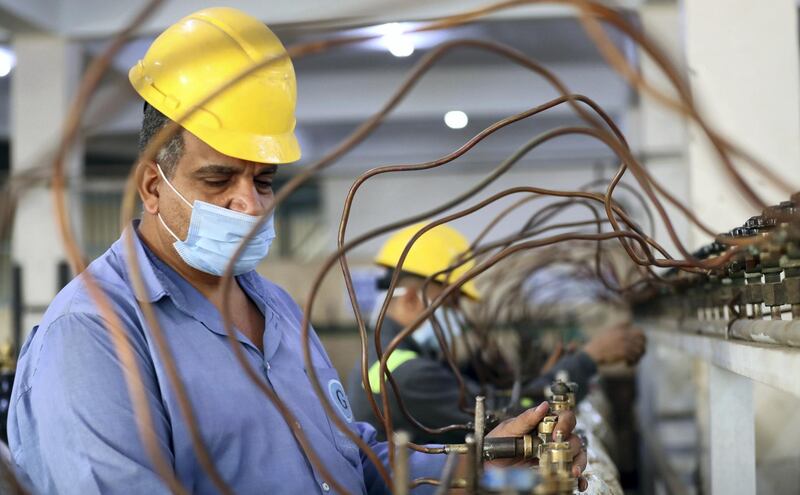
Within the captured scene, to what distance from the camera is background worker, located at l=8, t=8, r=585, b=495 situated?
3.82 feet

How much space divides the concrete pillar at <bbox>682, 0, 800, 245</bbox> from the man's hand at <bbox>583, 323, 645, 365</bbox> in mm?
594

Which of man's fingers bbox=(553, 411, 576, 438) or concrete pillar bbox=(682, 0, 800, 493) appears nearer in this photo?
man's fingers bbox=(553, 411, 576, 438)

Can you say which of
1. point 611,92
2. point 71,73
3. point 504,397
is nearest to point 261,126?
point 504,397

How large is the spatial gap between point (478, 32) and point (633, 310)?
10.4ft

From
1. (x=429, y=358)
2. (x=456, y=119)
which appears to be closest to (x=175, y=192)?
(x=429, y=358)

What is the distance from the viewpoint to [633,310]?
3.90 meters

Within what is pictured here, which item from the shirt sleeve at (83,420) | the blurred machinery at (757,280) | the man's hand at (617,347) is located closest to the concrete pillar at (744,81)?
the man's hand at (617,347)

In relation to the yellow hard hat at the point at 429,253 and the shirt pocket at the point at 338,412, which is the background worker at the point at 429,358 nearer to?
the yellow hard hat at the point at 429,253

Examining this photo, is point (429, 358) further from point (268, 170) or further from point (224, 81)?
point (224, 81)

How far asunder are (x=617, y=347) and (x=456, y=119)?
5481 millimetres

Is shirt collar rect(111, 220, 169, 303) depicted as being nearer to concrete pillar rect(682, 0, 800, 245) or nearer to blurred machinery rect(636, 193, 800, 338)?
blurred machinery rect(636, 193, 800, 338)

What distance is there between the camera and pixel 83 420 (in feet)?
3.75

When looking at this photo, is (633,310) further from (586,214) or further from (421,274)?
(586,214)

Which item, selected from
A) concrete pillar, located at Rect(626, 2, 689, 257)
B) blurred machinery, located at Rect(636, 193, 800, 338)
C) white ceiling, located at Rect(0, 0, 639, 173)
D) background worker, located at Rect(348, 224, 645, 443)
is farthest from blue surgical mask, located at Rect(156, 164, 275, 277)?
concrete pillar, located at Rect(626, 2, 689, 257)
